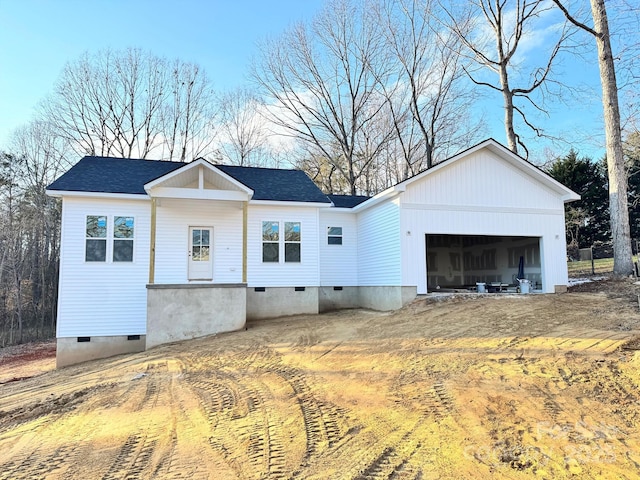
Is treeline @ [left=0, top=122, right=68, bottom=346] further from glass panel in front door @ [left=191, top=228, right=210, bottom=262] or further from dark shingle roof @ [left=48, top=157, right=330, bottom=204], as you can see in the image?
glass panel in front door @ [left=191, top=228, right=210, bottom=262]

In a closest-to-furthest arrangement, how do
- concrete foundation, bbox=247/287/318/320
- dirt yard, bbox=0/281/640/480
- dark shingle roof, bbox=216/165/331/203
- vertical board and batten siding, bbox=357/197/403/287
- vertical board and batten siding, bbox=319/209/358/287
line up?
dirt yard, bbox=0/281/640/480 → vertical board and batten siding, bbox=357/197/403/287 → concrete foundation, bbox=247/287/318/320 → dark shingle roof, bbox=216/165/331/203 → vertical board and batten siding, bbox=319/209/358/287

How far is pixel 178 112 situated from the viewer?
1094 inches

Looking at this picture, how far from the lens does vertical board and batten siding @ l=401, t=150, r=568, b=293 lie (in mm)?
12094

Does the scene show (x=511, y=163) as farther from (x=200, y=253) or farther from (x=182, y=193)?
(x=200, y=253)

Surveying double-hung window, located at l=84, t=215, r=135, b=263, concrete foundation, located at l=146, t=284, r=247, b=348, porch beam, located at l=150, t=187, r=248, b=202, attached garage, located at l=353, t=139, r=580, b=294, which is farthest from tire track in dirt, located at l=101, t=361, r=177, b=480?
attached garage, located at l=353, t=139, r=580, b=294

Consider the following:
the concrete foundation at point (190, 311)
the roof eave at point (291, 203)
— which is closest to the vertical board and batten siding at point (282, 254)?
the roof eave at point (291, 203)

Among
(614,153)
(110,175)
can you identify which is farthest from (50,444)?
(614,153)

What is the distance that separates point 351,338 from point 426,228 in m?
4.75

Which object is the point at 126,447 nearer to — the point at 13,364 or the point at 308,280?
the point at 308,280

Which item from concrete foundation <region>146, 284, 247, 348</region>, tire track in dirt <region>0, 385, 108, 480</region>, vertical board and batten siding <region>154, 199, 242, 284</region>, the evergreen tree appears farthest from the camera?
the evergreen tree

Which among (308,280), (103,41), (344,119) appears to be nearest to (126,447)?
(308,280)

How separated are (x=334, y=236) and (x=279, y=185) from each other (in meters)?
2.63

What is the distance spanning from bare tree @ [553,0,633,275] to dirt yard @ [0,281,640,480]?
5.53 metres

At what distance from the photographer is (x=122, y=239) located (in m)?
12.3
